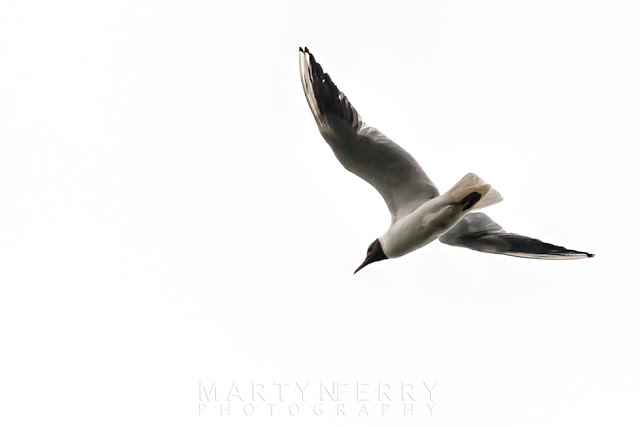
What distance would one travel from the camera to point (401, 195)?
460 inches

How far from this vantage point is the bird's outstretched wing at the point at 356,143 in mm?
11352

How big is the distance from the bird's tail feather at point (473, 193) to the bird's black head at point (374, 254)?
118 cm

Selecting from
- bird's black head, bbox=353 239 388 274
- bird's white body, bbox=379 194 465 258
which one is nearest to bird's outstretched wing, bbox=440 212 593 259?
bird's white body, bbox=379 194 465 258

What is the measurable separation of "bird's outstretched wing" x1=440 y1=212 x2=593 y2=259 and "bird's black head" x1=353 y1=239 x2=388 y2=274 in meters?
0.69

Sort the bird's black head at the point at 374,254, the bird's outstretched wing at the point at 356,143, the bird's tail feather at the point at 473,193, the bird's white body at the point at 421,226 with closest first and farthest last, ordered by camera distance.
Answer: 1. the bird's tail feather at the point at 473,193
2. the bird's white body at the point at 421,226
3. the bird's outstretched wing at the point at 356,143
4. the bird's black head at the point at 374,254

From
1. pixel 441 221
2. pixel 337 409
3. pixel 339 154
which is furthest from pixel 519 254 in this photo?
pixel 337 409

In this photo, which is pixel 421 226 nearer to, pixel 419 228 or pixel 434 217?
pixel 419 228

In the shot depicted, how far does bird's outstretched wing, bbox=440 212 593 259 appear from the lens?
11797 millimetres

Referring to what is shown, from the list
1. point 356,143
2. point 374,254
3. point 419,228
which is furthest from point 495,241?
point 356,143

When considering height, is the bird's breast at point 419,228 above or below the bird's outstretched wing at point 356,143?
below

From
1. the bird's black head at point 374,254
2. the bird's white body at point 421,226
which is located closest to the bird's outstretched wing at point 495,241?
the bird's white body at point 421,226

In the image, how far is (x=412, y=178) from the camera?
11.6 m

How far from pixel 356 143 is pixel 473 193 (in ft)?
Answer: 4.50

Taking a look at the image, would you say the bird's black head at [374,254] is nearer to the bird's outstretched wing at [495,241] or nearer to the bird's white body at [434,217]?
the bird's white body at [434,217]
